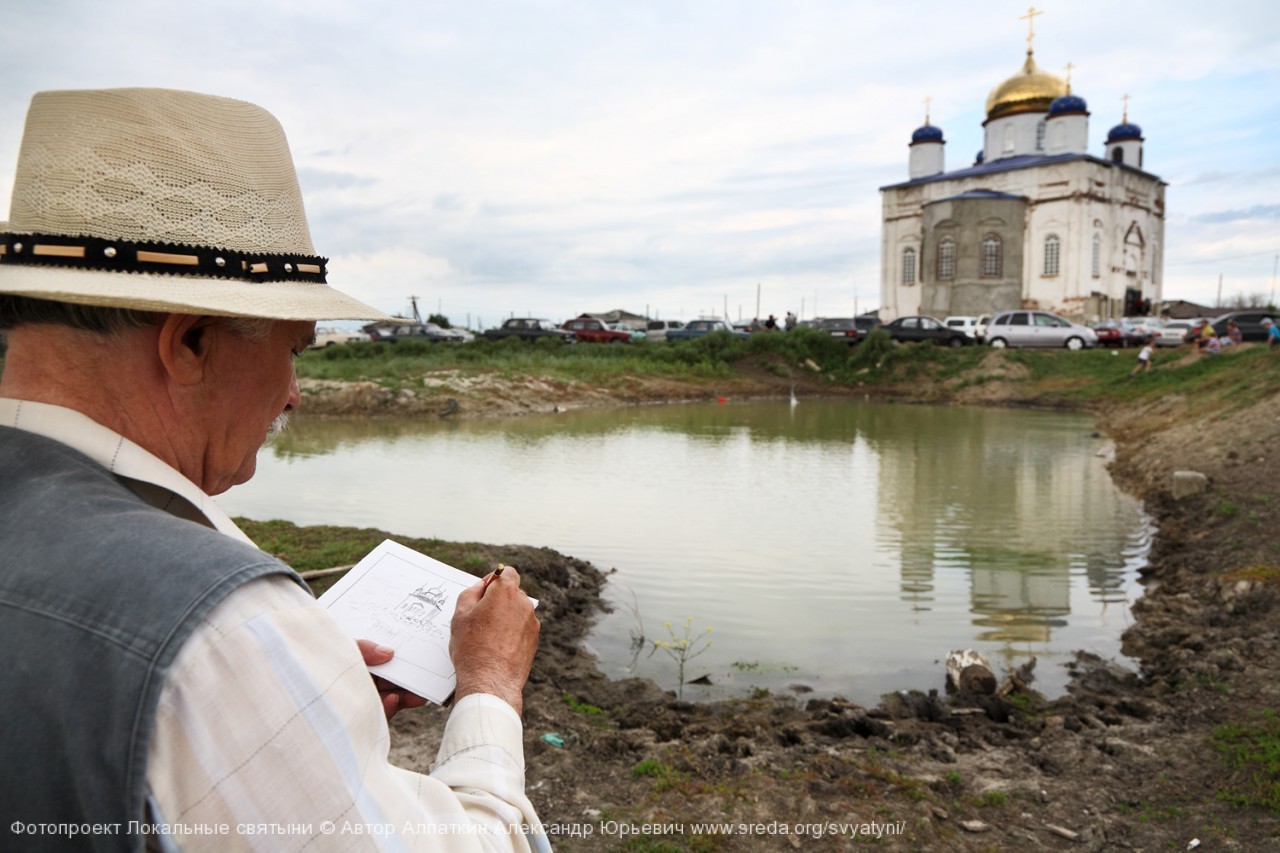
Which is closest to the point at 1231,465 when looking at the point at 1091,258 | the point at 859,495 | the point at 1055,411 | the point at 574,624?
the point at 859,495

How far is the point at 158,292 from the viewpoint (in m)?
1.29

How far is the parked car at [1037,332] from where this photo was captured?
3306cm

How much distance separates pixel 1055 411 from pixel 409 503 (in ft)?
71.3

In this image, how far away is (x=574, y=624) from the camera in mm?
7211

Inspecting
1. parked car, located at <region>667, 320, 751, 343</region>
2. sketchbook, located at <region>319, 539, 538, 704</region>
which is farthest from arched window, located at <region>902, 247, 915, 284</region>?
sketchbook, located at <region>319, 539, 538, 704</region>

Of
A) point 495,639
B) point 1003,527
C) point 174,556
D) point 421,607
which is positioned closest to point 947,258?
point 1003,527

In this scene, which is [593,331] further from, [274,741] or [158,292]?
[274,741]

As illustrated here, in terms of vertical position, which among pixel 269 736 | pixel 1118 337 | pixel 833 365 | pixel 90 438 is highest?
pixel 1118 337

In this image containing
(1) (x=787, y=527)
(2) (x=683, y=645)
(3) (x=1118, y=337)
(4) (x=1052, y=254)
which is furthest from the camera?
(4) (x=1052, y=254)

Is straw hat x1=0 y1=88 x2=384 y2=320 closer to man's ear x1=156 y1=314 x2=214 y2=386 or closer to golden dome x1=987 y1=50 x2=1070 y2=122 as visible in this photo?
man's ear x1=156 y1=314 x2=214 y2=386

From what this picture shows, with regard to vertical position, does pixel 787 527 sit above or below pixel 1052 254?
below

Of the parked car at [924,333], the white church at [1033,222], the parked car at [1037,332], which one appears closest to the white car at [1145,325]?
the parked car at [1037,332]

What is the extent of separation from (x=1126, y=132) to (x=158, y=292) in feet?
187

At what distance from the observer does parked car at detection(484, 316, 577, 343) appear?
136ft
